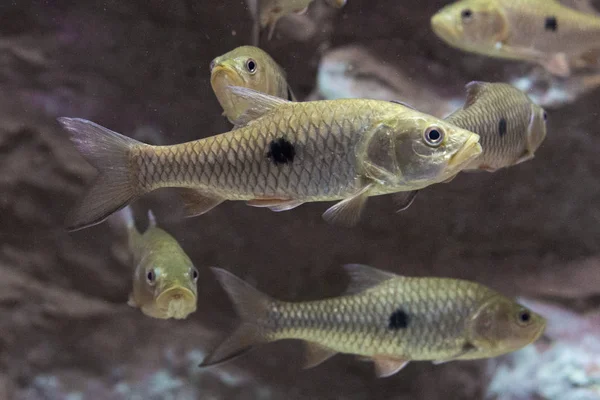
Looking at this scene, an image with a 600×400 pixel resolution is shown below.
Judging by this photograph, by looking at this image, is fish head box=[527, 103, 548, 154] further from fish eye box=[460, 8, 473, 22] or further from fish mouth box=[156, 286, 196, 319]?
fish mouth box=[156, 286, 196, 319]

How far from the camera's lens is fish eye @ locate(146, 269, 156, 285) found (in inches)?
121

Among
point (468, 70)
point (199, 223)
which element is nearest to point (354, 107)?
point (199, 223)

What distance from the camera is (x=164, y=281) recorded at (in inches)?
119

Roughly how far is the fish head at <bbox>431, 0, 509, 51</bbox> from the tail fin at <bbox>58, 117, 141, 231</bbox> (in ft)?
7.68

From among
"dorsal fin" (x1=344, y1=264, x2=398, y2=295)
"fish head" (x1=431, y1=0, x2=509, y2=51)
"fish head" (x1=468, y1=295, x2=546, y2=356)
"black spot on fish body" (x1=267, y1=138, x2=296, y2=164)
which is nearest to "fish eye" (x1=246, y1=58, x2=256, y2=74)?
"black spot on fish body" (x1=267, y1=138, x2=296, y2=164)

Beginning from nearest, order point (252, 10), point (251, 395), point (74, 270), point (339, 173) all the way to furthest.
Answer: point (339, 173) < point (252, 10) < point (74, 270) < point (251, 395)

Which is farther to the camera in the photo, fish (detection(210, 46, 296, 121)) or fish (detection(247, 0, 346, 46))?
fish (detection(247, 0, 346, 46))

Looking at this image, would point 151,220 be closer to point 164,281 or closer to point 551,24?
point 164,281

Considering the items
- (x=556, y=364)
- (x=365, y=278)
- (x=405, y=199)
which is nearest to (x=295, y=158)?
(x=405, y=199)

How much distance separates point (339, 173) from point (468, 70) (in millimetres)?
2891

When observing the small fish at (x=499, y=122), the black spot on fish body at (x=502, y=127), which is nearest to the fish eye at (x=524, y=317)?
the small fish at (x=499, y=122)

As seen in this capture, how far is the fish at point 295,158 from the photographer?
2164 mm

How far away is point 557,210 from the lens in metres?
4.88

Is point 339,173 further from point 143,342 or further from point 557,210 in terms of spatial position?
point 557,210
